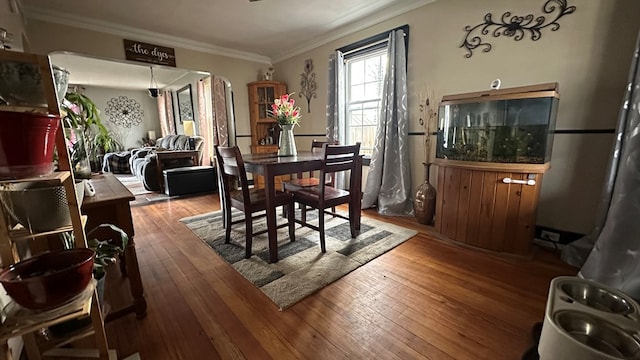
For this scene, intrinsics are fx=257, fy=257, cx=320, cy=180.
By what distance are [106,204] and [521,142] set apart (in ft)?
8.86

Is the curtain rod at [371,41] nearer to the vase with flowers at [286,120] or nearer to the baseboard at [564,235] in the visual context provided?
the vase with flowers at [286,120]

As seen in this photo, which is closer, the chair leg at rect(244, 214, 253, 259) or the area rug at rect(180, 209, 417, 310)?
the area rug at rect(180, 209, 417, 310)

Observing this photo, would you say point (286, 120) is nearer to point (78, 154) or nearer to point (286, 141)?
point (286, 141)

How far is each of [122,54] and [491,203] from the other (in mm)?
4356

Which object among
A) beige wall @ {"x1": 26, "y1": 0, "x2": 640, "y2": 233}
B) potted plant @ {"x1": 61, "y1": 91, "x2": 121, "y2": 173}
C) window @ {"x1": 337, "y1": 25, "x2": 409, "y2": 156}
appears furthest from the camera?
window @ {"x1": 337, "y1": 25, "x2": 409, "y2": 156}

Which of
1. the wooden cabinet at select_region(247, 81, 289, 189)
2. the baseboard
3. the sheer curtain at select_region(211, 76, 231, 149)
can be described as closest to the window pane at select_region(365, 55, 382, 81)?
the wooden cabinet at select_region(247, 81, 289, 189)

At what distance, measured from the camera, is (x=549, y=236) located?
214 centimetres

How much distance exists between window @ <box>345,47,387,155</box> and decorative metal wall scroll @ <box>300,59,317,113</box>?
65 cm

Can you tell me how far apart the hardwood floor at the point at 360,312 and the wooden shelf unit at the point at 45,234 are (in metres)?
0.39

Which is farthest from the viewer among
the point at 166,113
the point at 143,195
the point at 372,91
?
the point at 166,113

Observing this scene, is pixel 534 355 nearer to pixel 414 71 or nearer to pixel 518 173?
pixel 518 173

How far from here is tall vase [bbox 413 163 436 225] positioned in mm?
2693

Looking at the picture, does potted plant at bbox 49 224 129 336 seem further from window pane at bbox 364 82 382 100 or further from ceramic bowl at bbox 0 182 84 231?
window pane at bbox 364 82 382 100

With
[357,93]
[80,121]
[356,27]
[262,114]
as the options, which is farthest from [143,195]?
[356,27]
